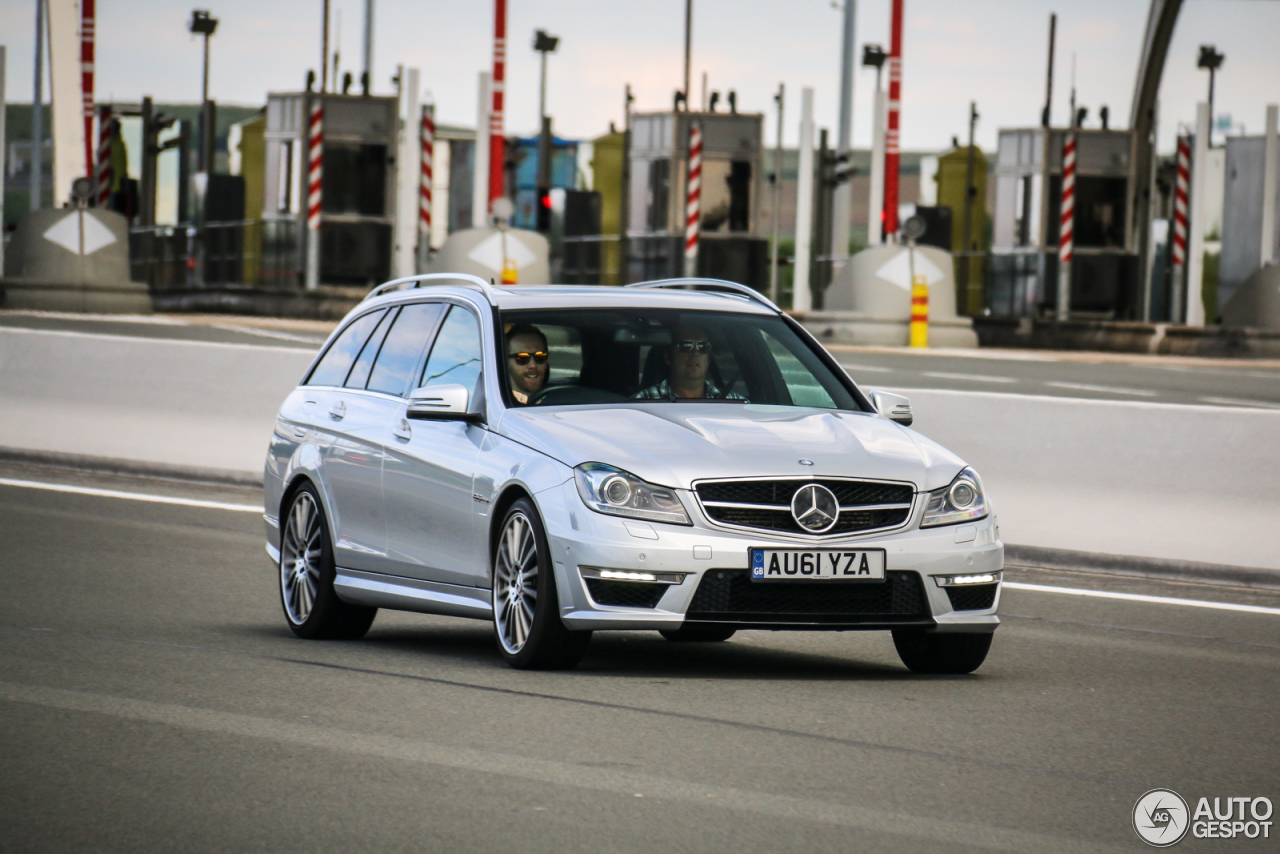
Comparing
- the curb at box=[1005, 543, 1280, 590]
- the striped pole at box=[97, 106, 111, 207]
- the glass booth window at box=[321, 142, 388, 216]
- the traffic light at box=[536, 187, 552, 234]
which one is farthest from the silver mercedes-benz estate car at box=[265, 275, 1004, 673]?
the traffic light at box=[536, 187, 552, 234]

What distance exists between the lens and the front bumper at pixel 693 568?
7910 millimetres

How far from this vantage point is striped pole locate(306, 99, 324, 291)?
126ft

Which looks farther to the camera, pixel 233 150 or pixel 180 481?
pixel 233 150

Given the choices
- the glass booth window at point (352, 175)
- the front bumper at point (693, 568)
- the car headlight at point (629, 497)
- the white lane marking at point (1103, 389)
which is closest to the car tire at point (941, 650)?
the front bumper at point (693, 568)

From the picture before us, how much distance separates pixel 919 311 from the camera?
3456cm

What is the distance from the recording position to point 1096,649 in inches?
385

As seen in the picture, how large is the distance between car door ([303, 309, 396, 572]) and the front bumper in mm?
1537

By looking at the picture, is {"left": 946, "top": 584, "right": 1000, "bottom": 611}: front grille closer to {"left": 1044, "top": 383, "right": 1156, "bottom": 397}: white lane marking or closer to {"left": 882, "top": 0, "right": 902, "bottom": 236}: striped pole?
{"left": 1044, "top": 383, "right": 1156, "bottom": 397}: white lane marking

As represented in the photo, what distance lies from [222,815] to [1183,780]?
2781 mm

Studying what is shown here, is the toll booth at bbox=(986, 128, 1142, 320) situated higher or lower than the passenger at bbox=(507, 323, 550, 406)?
higher

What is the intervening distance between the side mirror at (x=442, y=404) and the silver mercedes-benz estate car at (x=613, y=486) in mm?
12

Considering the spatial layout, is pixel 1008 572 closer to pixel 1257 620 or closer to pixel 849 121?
pixel 1257 620

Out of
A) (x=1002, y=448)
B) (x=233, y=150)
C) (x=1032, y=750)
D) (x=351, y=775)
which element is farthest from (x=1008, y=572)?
(x=233, y=150)

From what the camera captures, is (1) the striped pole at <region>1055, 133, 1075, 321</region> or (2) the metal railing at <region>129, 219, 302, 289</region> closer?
(1) the striped pole at <region>1055, 133, 1075, 321</region>
